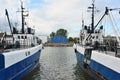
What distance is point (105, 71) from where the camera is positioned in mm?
21172

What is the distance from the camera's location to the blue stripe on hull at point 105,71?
1836cm

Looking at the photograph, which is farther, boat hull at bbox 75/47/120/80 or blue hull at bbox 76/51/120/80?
blue hull at bbox 76/51/120/80

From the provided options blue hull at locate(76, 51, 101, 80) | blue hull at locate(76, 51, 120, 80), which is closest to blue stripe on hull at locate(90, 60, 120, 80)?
blue hull at locate(76, 51, 120, 80)

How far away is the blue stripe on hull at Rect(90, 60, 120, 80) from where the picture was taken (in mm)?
18362

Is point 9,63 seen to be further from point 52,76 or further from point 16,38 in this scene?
point 16,38

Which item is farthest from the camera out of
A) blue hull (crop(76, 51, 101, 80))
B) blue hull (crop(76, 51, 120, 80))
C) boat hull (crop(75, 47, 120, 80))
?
A: blue hull (crop(76, 51, 101, 80))

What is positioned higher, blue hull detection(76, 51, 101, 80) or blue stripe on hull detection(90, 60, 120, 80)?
blue stripe on hull detection(90, 60, 120, 80)

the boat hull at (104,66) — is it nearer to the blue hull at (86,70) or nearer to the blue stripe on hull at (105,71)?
the blue stripe on hull at (105,71)

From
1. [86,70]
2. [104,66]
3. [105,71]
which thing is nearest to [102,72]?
[104,66]

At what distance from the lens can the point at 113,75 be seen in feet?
61.5

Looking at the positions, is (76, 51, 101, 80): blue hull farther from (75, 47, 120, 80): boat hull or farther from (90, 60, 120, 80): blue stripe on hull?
(90, 60, 120, 80): blue stripe on hull

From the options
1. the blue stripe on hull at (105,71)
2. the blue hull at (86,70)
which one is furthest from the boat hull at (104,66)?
the blue hull at (86,70)

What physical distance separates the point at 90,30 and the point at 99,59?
16.3 meters

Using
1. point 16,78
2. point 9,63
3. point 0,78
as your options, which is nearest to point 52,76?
point 16,78
